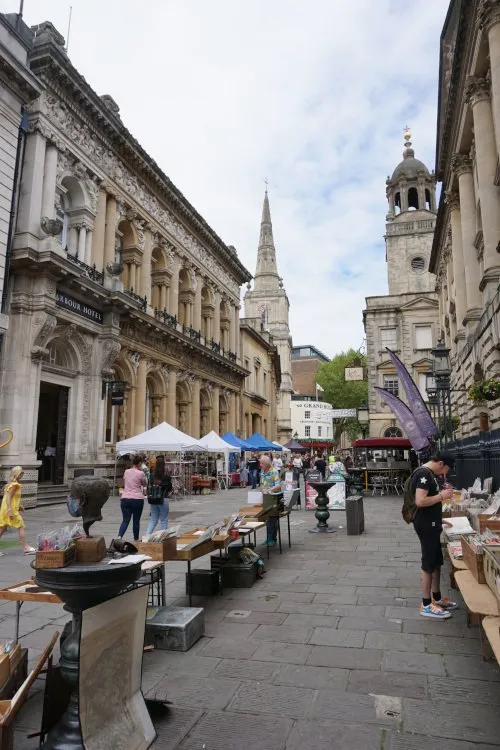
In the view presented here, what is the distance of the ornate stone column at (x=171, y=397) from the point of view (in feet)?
85.9

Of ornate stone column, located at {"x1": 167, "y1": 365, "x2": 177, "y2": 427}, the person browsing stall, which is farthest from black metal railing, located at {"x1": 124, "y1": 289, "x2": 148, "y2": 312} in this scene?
the person browsing stall

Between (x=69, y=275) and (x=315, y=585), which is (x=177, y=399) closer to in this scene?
(x=69, y=275)

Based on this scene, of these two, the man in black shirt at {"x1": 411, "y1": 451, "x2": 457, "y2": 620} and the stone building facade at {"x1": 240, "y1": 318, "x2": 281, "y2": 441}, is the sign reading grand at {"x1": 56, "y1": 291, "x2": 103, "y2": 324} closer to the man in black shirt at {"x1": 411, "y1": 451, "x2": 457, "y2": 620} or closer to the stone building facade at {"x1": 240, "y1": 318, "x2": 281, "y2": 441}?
the man in black shirt at {"x1": 411, "y1": 451, "x2": 457, "y2": 620}

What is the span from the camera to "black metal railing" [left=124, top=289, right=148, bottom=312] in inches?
893

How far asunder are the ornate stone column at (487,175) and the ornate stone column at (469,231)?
3.81 meters

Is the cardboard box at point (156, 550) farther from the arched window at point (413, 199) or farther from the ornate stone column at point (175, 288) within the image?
the arched window at point (413, 199)

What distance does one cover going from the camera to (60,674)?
10.6ft

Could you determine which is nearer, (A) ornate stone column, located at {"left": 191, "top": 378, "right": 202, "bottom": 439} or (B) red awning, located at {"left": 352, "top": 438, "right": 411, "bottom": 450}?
(B) red awning, located at {"left": 352, "top": 438, "right": 411, "bottom": 450}

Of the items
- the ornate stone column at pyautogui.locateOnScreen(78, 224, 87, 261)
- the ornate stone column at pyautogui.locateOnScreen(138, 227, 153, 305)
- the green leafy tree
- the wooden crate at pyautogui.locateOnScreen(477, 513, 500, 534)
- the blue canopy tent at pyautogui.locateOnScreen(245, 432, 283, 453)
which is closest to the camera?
the wooden crate at pyautogui.locateOnScreen(477, 513, 500, 534)

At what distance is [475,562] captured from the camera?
4.85m

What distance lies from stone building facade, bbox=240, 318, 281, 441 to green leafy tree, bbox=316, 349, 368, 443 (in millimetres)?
19047

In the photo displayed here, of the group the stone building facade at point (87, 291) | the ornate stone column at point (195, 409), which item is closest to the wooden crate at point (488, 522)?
the stone building facade at point (87, 291)

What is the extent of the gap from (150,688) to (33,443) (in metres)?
13.8

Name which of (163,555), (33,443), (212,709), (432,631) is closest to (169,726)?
(212,709)
